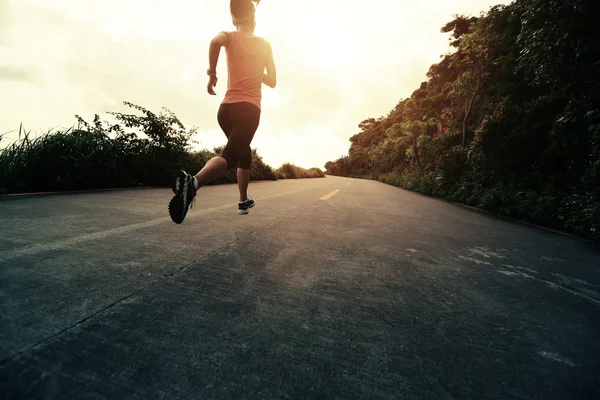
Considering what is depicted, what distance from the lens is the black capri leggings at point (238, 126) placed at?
285 cm

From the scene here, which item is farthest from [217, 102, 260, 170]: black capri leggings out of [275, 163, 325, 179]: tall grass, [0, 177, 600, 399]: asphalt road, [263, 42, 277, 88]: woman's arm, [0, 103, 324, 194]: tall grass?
[275, 163, 325, 179]: tall grass

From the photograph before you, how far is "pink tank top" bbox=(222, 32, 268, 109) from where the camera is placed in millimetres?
2949

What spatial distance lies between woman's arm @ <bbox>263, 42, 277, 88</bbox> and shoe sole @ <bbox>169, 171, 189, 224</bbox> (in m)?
1.67

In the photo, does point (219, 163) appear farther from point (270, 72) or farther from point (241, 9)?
point (241, 9)

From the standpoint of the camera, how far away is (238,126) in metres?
2.91

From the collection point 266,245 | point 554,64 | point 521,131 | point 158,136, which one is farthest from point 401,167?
point 266,245

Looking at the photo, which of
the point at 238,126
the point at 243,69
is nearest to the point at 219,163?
the point at 238,126

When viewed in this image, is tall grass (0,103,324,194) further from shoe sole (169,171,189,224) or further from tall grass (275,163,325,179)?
tall grass (275,163,325,179)

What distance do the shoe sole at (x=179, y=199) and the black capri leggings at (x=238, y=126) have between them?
21.5 inches

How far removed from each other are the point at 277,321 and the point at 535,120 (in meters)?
9.41

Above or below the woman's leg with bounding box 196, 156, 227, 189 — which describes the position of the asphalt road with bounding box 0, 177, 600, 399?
below

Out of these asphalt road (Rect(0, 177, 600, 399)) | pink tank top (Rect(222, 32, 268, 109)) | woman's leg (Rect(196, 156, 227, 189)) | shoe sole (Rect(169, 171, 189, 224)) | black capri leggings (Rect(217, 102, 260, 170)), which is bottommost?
asphalt road (Rect(0, 177, 600, 399))

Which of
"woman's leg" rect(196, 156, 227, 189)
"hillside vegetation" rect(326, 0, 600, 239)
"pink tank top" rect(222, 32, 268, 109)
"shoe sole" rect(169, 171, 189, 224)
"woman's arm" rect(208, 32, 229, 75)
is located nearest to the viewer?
"shoe sole" rect(169, 171, 189, 224)

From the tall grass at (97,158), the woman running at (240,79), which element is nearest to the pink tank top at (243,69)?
the woman running at (240,79)
